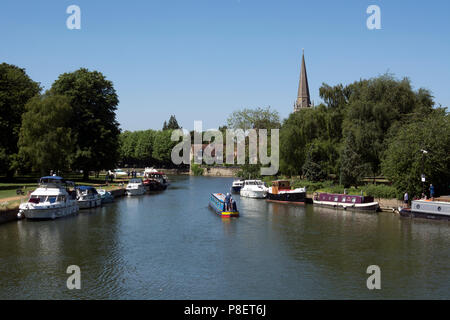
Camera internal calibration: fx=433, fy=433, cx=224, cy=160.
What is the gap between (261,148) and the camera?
93.0 meters

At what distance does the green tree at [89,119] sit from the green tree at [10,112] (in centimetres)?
650

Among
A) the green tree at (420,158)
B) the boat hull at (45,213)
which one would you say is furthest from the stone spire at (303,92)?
the boat hull at (45,213)

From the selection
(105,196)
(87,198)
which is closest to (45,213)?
(87,198)

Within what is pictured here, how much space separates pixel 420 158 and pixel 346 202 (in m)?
10.9

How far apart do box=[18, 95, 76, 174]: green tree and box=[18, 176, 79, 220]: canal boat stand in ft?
42.0

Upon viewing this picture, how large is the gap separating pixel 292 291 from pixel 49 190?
106 ft

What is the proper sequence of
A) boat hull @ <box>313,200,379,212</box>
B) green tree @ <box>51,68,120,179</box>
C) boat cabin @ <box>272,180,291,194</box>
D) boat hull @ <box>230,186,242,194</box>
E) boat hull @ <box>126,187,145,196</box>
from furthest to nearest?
boat hull @ <box>230,186,242,194</box> → green tree @ <box>51,68,120,179</box> → boat hull @ <box>126,187,145,196</box> → boat cabin @ <box>272,180,291,194</box> → boat hull @ <box>313,200,379,212</box>

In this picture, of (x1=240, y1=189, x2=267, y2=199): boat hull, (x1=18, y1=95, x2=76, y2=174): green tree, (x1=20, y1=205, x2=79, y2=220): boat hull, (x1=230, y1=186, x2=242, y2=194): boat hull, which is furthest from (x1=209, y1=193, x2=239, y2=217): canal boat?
(x1=230, y1=186, x2=242, y2=194): boat hull

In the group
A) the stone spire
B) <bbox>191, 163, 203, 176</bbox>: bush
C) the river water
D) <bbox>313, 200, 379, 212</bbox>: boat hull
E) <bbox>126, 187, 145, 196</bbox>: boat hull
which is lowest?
the river water

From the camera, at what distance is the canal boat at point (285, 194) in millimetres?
64062

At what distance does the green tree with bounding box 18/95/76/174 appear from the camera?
202 feet

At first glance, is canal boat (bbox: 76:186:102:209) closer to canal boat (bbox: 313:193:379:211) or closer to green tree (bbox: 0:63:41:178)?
green tree (bbox: 0:63:41:178)

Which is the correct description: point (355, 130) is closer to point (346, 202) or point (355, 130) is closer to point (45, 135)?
point (346, 202)

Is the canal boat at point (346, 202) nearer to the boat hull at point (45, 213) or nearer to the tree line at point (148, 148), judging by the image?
the boat hull at point (45, 213)
